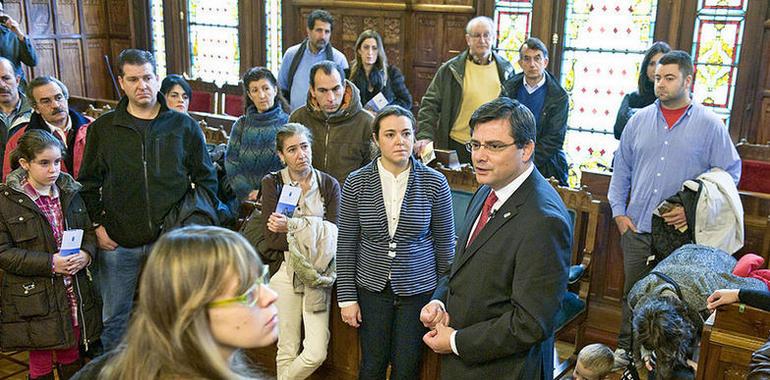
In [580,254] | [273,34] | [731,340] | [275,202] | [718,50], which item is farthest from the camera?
[273,34]

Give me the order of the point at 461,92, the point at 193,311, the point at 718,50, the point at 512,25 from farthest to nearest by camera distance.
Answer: the point at 512,25
the point at 718,50
the point at 461,92
the point at 193,311

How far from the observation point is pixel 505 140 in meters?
1.95

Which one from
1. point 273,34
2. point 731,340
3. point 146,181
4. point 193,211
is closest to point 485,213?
point 731,340

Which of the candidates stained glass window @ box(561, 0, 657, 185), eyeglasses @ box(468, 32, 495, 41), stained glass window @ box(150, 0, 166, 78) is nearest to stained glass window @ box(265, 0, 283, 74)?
stained glass window @ box(150, 0, 166, 78)

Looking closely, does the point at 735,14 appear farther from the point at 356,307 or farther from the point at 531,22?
the point at 356,307

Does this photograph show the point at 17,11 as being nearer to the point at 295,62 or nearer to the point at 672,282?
the point at 295,62

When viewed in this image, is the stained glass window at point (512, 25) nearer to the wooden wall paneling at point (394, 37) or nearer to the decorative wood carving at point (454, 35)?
the decorative wood carving at point (454, 35)

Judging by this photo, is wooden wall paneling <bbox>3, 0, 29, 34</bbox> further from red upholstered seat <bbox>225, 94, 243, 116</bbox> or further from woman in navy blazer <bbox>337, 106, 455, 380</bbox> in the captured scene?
woman in navy blazer <bbox>337, 106, 455, 380</bbox>

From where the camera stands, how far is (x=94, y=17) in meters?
8.26

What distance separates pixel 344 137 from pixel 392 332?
109cm

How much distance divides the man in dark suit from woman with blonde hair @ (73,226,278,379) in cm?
93

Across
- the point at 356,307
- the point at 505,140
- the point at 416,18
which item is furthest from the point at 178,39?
the point at 505,140

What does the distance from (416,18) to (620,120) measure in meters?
2.81

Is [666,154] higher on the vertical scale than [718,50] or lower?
lower
